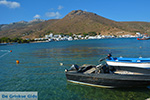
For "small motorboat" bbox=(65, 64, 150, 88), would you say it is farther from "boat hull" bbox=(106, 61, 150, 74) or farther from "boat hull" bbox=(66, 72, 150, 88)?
"boat hull" bbox=(106, 61, 150, 74)

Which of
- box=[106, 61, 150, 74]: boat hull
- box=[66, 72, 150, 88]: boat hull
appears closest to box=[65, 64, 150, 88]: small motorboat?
box=[66, 72, 150, 88]: boat hull

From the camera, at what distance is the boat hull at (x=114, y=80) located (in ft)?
39.0

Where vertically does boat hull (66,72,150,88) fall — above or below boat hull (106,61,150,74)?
below

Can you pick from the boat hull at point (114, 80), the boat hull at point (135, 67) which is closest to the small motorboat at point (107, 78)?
the boat hull at point (114, 80)

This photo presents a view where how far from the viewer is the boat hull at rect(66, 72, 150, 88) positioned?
39.0 ft

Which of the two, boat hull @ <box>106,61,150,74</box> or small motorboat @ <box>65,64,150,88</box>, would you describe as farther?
boat hull @ <box>106,61,150,74</box>

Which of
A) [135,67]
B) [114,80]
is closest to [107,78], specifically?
[114,80]

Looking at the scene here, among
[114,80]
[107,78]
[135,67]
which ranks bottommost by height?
[114,80]

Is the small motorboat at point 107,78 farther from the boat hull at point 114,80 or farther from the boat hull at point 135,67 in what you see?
the boat hull at point 135,67

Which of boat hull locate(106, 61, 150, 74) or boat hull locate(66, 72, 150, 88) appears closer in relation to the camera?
boat hull locate(66, 72, 150, 88)

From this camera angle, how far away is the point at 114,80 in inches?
477

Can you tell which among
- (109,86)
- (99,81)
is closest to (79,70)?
(99,81)

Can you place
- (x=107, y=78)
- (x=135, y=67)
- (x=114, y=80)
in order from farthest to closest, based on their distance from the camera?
(x=135, y=67), (x=107, y=78), (x=114, y=80)

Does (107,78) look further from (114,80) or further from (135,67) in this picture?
(135,67)
